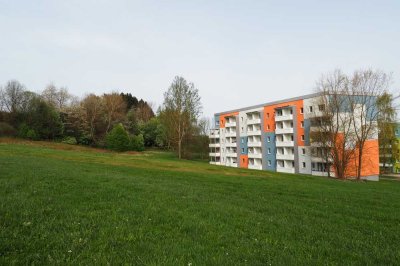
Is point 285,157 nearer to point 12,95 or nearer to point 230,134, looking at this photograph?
point 230,134

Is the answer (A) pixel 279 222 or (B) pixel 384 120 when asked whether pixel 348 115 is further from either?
(A) pixel 279 222

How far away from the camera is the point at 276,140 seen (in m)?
62.0

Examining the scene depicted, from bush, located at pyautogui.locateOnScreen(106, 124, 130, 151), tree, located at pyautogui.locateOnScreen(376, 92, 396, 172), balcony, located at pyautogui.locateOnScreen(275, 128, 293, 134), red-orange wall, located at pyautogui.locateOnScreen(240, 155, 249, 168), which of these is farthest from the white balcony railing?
bush, located at pyautogui.locateOnScreen(106, 124, 130, 151)

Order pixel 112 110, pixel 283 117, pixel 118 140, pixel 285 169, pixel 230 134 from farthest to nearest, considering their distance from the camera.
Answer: pixel 230 134, pixel 112 110, pixel 118 140, pixel 285 169, pixel 283 117

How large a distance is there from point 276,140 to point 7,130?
179 feet

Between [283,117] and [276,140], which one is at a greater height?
[283,117]

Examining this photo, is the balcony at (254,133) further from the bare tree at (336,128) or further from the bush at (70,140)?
the bush at (70,140)

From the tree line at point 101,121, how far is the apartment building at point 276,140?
8.15m

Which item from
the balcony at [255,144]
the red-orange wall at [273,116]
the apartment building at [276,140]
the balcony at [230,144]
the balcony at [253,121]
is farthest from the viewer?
→ the balcony at [230,144]

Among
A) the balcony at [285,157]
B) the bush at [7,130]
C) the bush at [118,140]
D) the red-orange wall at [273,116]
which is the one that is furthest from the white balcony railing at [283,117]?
the bush at [7,130]

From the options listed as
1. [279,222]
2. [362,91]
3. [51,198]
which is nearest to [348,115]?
[362,91]

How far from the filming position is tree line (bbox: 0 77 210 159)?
60281 millimetres

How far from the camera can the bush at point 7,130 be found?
2327 inches

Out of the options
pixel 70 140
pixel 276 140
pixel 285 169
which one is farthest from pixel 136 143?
pixel 285 169
